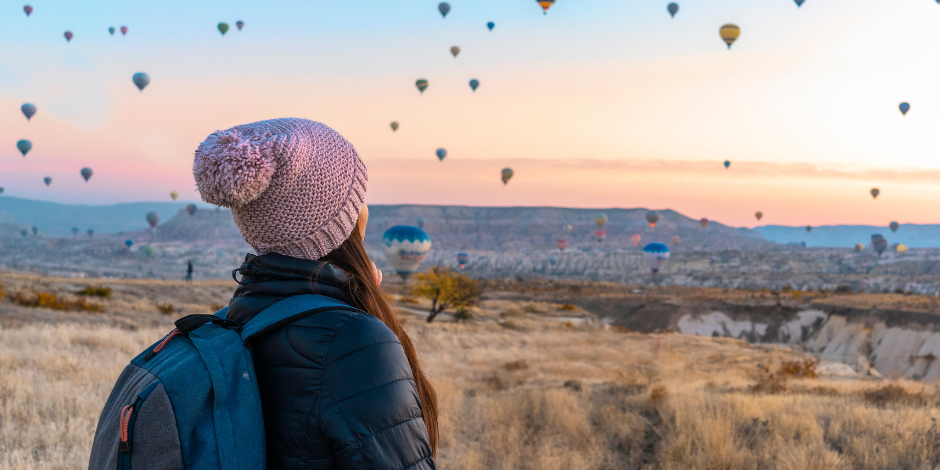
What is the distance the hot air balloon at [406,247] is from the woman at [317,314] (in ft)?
155

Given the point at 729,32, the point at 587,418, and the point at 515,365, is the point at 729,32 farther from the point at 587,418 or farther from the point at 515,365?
the point at 587,418

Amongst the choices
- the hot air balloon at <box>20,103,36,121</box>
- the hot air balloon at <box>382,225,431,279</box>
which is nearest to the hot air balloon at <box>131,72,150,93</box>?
the hot air balloon at <box>20,103,36,121</box>

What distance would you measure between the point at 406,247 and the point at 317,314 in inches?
1914

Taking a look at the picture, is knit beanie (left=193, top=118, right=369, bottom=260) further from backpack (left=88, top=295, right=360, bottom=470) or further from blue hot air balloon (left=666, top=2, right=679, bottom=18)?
blue hot air balloon (left=666, top=2, right=679, bottom=18)

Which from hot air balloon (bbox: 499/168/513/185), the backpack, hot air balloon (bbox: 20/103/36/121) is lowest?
the backpack

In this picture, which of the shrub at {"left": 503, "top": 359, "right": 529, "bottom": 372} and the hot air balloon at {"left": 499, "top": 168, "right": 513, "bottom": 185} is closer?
the shrub at {"left": 503, "top": 359, "right": 529, "bottom": 372}

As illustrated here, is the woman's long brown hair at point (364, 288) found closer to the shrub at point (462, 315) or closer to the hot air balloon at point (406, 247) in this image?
the shrub at point (462, 315)

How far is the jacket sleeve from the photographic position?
1464 millimetres

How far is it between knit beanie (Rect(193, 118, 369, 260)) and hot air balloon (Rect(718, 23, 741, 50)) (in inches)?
1896

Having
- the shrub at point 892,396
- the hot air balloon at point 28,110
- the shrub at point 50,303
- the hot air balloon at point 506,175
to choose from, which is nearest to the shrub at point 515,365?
the shrub at point 892,396

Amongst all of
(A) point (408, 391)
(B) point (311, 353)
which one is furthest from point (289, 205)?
(A) point (408, 391)

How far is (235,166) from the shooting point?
1.63m

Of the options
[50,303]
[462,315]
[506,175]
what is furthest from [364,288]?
[506,175]

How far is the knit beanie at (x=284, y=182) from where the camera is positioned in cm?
165
